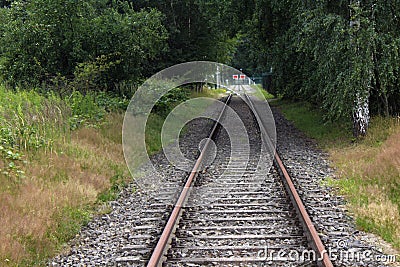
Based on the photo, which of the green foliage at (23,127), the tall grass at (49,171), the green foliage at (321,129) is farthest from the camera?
the green foliage at (321,129)

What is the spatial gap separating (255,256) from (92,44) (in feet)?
40.2

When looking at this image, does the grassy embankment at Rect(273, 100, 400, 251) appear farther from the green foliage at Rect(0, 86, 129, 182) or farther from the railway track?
the green foliage at Rect(0, 86, 129, 182)

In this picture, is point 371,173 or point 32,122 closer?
point 371,173

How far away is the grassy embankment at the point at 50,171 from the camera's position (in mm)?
5863

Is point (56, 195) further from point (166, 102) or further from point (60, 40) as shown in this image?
point (166, 102)

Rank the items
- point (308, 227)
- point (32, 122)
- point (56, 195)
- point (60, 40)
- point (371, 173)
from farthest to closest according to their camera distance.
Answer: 1. point (60, 40)
2. point (32, 122)
3. point (371, 173)
4. point (56, 195)
5. point (308, 227)

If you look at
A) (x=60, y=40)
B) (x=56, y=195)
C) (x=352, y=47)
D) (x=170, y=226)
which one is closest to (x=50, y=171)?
(x=56, y=195)

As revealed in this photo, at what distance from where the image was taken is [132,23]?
53.9ft

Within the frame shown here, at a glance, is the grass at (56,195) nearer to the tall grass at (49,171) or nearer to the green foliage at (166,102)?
the tall grass at (49,171)

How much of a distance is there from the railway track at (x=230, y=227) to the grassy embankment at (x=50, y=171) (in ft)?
3.77

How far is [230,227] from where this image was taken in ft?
20.6

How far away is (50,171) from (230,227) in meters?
3.80

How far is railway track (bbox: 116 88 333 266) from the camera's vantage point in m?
5.24

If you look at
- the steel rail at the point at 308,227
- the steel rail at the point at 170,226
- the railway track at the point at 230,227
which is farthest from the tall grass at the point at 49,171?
the steel rail at the point at 308,227
